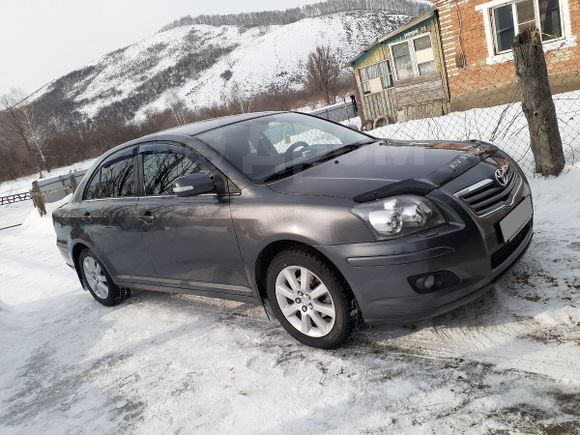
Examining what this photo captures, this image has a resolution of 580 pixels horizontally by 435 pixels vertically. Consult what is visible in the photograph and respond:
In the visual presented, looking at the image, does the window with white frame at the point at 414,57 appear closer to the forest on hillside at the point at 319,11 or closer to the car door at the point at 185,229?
the car door at the point at 185,229

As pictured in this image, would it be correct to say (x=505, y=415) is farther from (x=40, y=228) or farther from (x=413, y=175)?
(x=40, y=228)

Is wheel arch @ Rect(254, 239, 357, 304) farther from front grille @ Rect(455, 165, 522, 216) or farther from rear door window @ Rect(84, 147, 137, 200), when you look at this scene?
rear door window @ Rect(84, 147, 137, 200)

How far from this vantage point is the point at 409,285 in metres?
2.79

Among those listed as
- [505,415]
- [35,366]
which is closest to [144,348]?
[35,366]

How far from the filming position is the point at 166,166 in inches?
161

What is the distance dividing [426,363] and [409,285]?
0.48m

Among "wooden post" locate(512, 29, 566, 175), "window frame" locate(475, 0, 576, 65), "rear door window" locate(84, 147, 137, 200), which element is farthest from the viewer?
"window frame" locate(475, 0, 576, 65)

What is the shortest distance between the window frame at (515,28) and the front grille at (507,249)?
11380mm

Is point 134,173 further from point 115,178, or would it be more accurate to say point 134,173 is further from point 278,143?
point 278,143

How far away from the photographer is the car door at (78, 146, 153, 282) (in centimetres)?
Result: 443

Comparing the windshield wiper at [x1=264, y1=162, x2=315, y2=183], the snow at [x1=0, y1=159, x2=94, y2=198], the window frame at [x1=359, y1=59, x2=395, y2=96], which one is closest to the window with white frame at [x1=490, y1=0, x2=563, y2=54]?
the window frame at [x1=359, y1=59, x2=395, y2=96]

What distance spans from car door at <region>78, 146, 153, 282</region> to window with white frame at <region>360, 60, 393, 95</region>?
15.2 metres

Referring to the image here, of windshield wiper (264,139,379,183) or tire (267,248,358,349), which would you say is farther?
windshield wiper (264,139,379,183)

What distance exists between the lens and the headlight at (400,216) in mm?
2785
